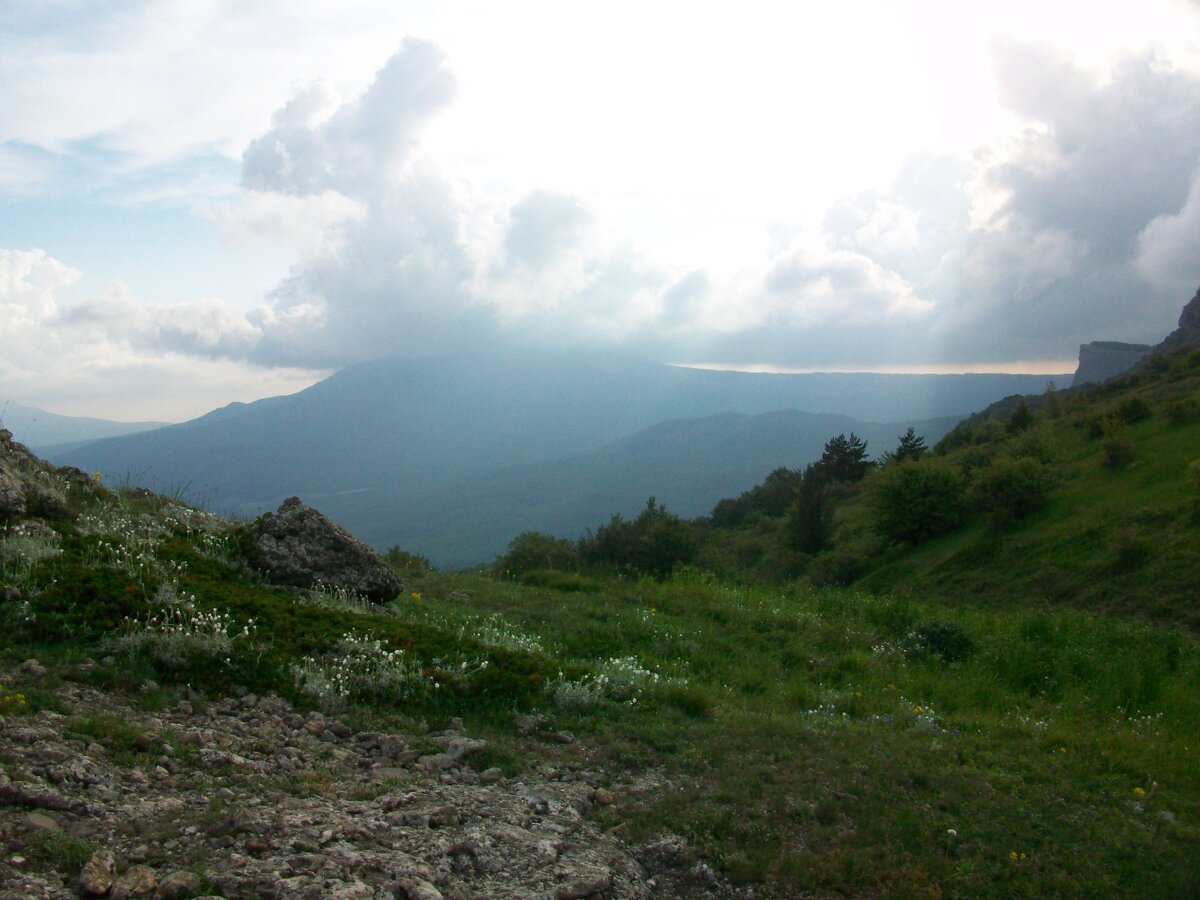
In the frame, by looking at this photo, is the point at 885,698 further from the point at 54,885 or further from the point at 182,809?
the point at 54,885

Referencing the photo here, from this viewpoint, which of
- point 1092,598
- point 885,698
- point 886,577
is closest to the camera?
point 885,698

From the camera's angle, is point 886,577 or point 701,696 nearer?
point 701,696

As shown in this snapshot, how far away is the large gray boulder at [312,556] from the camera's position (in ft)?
30.2

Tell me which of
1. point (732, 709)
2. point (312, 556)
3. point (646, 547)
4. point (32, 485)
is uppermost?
point (32, 485)

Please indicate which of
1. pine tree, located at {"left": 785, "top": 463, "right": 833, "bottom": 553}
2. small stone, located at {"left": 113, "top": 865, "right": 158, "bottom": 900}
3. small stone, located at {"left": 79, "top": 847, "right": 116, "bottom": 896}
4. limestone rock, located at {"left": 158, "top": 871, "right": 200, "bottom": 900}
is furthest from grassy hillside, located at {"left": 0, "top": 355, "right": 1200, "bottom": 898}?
pine tree, located at {"left": 785, "top": 463, "right": 833, "bottom": 553}

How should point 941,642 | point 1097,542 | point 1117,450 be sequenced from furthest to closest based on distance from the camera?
point 1117,450, point 1097,542, point 941,642

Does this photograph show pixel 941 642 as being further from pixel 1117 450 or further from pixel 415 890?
pixel 1117 450

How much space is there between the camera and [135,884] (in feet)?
11.0

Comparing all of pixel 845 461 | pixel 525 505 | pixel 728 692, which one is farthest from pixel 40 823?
pixel 525 505

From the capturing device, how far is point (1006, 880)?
14.5 ft

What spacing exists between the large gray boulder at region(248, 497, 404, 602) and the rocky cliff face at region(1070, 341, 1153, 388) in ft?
436

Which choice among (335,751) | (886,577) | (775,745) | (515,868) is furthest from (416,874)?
(886,577)

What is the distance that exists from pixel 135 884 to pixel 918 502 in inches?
953

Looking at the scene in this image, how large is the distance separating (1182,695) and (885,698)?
11.4ft
